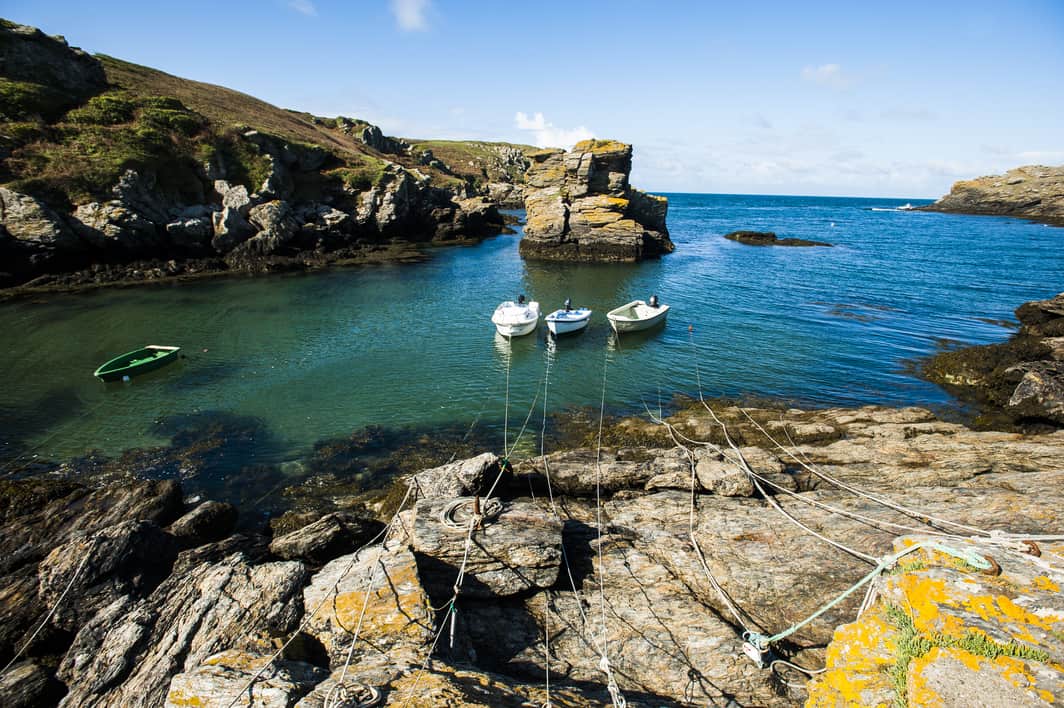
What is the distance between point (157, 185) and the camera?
46312 mm

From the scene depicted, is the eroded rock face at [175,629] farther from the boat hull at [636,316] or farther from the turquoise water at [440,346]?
the boat hull at [636,316]

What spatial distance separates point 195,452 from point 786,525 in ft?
64.3

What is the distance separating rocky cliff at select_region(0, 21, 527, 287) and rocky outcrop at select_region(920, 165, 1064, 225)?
153 meters

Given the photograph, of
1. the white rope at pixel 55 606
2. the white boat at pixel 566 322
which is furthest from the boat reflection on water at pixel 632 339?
the white rope at pixel 55 606

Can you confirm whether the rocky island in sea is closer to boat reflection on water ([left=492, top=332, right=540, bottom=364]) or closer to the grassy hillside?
boat reflection on water ([left=492, top=332, right=540, bottom=364])

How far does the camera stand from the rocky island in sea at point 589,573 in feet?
17.1

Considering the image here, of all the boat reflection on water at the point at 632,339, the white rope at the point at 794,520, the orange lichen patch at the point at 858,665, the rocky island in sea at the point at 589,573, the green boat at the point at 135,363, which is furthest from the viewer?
the boat reflection on water at the point at 632,339

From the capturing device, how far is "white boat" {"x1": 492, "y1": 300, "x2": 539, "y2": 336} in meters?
28.8

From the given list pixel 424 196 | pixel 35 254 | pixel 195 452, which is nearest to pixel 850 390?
pixel 195 452

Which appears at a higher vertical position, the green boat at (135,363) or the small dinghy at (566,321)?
the small dinghy at (566,321)

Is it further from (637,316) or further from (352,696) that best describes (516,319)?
(352,696)

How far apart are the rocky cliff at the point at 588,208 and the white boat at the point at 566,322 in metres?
31.6

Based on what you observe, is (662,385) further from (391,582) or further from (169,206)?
(169,206)

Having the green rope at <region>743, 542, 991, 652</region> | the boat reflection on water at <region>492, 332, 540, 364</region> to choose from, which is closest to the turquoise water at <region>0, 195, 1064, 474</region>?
the boat reflection on water at <region>492, 332, 540, 364</region>
